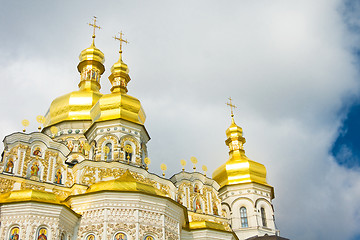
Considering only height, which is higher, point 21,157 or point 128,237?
point 21,157

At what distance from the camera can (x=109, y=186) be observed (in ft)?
52.4

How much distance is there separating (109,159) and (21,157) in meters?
→ 4.05

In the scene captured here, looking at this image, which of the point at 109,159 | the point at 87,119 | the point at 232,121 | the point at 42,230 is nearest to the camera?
the point at 42,230

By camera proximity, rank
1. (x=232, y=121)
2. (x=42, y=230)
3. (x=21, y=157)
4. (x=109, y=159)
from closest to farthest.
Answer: (x=42, y=230) → (x=21, y=157) → (x=109, y=159) → (x=232, y=121)

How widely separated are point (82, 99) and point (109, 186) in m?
11.3

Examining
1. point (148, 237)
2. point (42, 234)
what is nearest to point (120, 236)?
point (148, 237)

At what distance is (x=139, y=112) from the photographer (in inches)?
890

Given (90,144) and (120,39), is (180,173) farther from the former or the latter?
(120,39)

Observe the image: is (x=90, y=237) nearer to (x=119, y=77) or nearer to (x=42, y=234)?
(x=42, y=234)

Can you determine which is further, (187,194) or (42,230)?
(187,194)

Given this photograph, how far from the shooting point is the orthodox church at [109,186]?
1512 centimetres

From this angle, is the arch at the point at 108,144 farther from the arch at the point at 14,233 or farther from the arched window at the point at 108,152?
the arch at the point at 14,233

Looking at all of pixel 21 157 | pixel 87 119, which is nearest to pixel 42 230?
pixel 21 157

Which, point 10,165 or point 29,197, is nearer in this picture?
point 29,197
